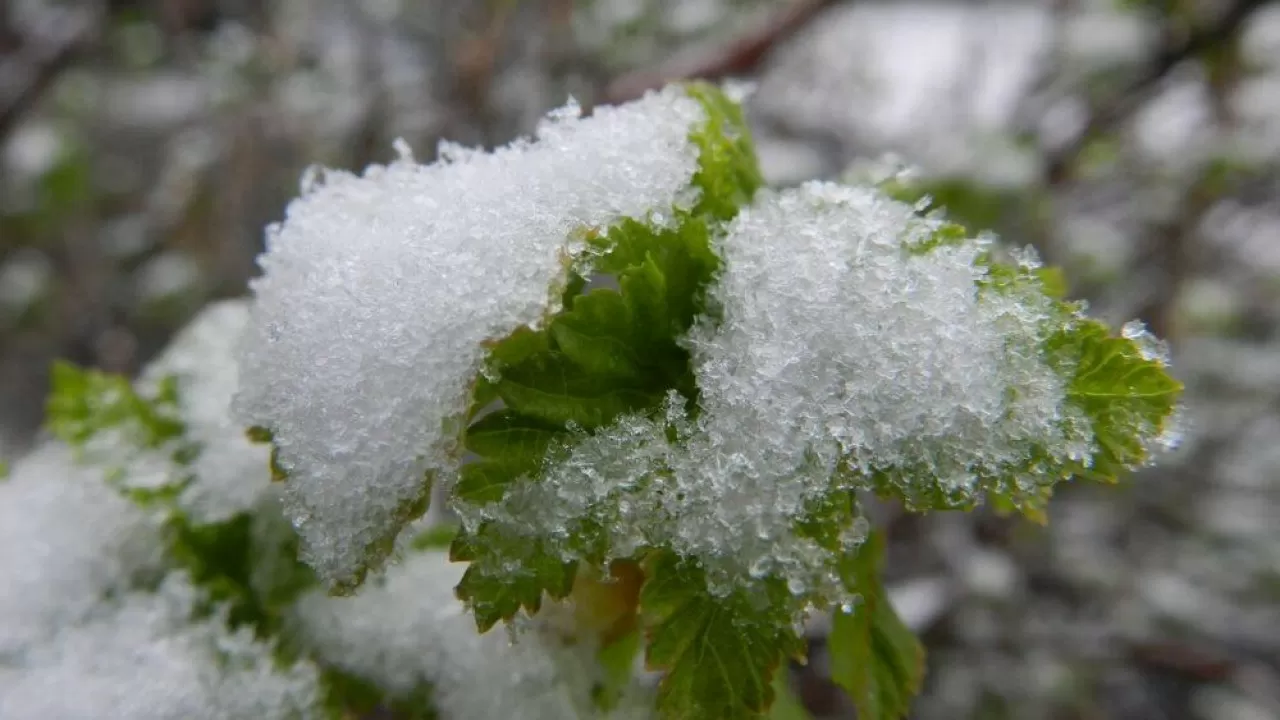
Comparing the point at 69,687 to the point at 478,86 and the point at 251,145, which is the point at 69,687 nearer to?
the point at 478,86

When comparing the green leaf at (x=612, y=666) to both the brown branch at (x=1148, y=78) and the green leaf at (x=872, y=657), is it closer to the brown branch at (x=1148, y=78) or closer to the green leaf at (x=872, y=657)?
the green leaf at (x=872, y=657)

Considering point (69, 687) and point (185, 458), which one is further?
point (185, 458)

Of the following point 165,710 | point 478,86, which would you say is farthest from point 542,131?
point 478,86

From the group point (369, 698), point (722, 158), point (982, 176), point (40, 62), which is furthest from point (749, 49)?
point (40, 62)

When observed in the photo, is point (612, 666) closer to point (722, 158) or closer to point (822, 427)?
point (822, 427)

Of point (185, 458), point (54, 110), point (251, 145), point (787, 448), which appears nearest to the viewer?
point (787, 448)

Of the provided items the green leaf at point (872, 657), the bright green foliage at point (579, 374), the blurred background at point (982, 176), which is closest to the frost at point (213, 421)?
the bright green foliage at point (579, 374)
